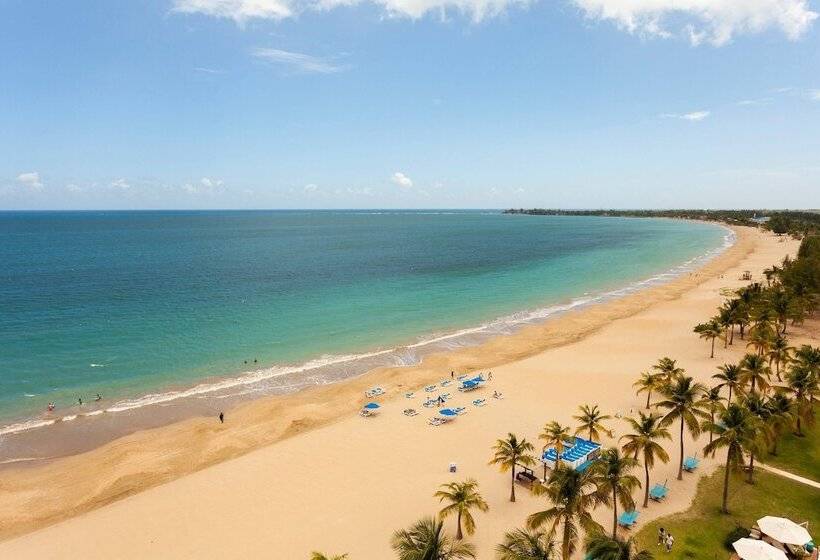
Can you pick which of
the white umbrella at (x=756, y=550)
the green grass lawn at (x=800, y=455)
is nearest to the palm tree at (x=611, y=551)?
the white umbrella at (x=756, y=550)

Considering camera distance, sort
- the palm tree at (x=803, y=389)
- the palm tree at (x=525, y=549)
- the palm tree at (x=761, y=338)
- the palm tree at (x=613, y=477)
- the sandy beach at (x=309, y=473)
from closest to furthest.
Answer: the palm tree at (x=525, y=549) < the palm tree at (x=613, y=477) < the sandy beach at (x=309, y=473) < the palm tree at (x=803, y=389) < the palm tree at (x=761, y=338)

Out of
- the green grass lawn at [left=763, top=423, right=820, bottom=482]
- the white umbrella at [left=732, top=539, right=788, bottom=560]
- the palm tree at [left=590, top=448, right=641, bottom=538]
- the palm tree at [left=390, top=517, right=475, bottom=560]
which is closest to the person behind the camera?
the palm tree at [left=390, top=517, right=475, bottom=560]

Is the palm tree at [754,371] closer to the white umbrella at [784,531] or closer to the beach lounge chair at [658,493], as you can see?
the beach lounge chair at [658,493]

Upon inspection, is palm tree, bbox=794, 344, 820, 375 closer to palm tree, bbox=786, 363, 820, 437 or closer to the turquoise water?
palm tree, bbox=786, 363, 820, 437

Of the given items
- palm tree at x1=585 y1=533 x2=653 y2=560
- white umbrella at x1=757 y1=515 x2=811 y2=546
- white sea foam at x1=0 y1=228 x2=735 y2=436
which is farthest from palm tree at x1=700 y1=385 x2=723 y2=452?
white sea foam at x1=0 y1=228 x2=735 y2=436

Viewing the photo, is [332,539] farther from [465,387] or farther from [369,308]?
[369,308]

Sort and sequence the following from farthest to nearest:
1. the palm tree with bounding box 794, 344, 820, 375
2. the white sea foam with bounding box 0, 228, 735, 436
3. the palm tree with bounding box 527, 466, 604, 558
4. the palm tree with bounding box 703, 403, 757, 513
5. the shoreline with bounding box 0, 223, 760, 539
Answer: the white sea foam with bounding box 0, 228, 735, 436 → the palm tree with bounding box 794, 344, 820, 375 → the shoreline with bounding box 0, 223, 760, 539 → the palm tree with bounding box 703, 403, 757, 513 → the palm tree with bounding box 527, 466, 604, 558

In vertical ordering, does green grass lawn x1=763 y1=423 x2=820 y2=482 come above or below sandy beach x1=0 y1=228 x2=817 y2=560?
above

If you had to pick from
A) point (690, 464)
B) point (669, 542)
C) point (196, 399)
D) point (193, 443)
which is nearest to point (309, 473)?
point (193, 443)

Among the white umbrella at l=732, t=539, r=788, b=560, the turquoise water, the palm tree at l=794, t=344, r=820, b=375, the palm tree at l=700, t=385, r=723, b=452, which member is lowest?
the turquoise water
